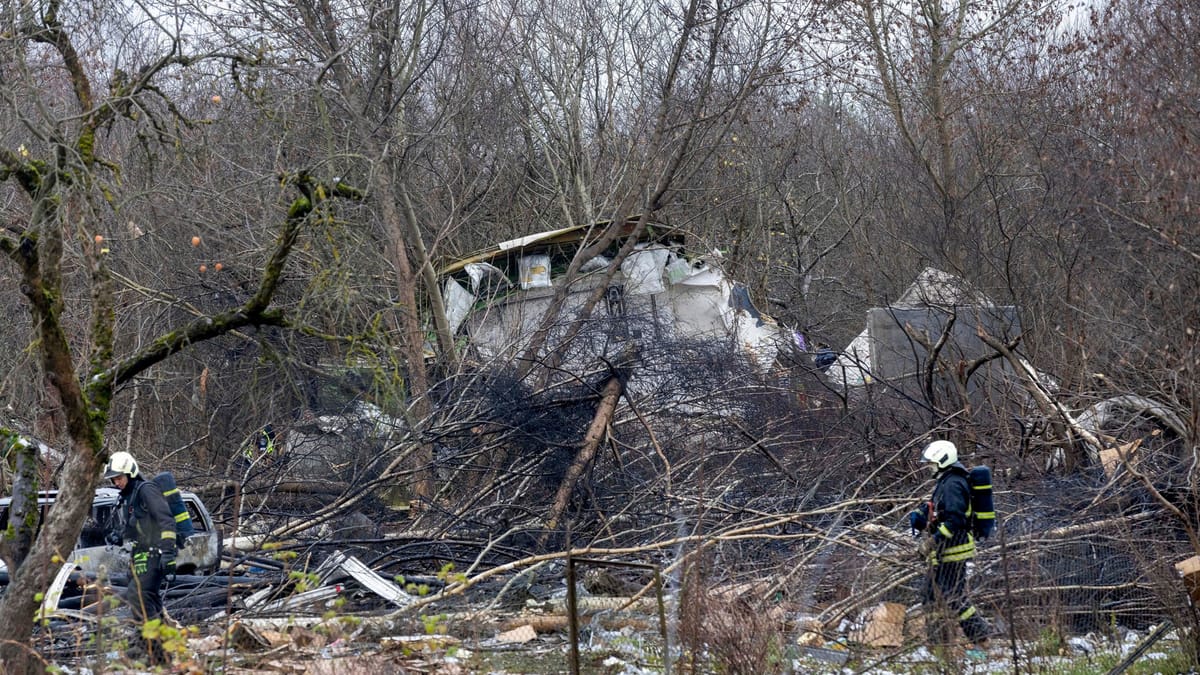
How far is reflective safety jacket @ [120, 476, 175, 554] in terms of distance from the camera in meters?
7.73

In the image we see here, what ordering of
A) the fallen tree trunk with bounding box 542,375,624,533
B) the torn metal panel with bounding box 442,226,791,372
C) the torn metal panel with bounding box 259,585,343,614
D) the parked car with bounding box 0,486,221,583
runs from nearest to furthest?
the torn metal panel with bounding box 259,585,343,614, the parked car with bounding box 0,486,221,583, the fallen tree trunk with bounding box 542,375,624,533, the torn metal panel with bounding box 442,226,791,372

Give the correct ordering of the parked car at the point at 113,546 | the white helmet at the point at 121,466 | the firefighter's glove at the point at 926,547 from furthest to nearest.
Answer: the parked car at the point at 113,546
the white helmet at the point at 121,466
the firefighter's glove at the point at 926,547

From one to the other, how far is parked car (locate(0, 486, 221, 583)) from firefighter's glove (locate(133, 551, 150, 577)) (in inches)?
30.2

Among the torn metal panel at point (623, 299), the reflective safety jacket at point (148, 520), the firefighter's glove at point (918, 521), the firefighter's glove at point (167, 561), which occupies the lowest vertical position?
the firefighter's glove at point (918, 521)

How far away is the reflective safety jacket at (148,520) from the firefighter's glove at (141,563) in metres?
0.03

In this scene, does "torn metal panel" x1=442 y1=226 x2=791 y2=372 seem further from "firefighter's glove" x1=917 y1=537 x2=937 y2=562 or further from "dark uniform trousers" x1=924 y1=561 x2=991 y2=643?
"dark uniform trousers" x1=924 y1=561 x2=991 y2=643

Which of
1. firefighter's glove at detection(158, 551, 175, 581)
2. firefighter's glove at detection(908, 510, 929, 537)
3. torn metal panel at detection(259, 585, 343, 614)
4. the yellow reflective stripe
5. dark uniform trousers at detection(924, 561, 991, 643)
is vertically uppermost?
firefighter's glove at detection(158, 551, 175, 581)

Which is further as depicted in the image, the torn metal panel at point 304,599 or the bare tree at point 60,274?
the torn metal panel at point 304,599

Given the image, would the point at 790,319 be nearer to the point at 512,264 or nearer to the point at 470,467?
the point at 512,264

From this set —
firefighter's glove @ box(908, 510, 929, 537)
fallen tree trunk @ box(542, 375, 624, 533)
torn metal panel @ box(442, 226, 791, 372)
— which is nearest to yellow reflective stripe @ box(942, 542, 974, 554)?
firefighter's glove @ box(908, 510, 929, 537)

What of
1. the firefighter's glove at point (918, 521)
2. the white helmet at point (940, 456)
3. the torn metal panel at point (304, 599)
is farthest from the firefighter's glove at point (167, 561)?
the white helmet at point (940, 456)

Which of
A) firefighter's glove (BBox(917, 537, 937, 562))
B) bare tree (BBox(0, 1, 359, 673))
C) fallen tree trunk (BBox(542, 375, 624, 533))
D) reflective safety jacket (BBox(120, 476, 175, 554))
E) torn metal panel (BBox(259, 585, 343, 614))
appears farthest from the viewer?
fallen tree trunk (BBox(542, 375, 624, 533))

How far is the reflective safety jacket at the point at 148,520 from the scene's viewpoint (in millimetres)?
7727

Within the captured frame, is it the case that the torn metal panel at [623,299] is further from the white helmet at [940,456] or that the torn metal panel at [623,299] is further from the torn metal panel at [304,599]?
the white helmet at [940,456]
